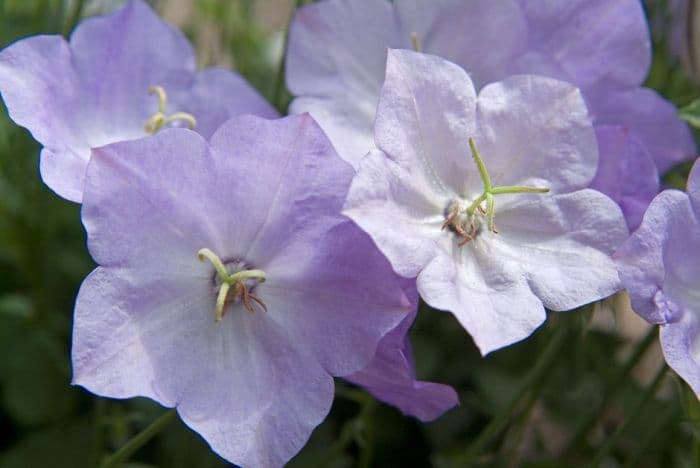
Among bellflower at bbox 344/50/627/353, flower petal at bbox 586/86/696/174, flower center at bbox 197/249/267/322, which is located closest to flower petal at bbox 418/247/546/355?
bellflower at bbox 344/50/627/353

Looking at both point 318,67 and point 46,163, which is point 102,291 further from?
point 318,67

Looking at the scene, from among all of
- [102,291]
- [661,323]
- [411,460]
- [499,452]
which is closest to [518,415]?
[499,452]

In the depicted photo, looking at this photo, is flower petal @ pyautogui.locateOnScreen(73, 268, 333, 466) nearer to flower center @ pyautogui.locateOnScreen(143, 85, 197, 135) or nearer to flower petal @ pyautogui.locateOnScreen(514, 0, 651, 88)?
flower center @ pyautogui.locateOnScreen(143, 85, 197, 135)

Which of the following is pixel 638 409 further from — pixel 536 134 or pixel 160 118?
pixel 160 118

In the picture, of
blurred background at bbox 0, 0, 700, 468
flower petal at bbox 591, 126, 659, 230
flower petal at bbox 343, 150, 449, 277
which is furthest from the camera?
blurred background at bbox 0, 0, 700, 468

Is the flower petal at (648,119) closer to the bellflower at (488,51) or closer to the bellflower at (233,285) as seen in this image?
the bellflower at (488,51)
